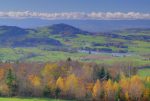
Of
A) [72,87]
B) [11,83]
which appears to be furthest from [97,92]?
[11,83]

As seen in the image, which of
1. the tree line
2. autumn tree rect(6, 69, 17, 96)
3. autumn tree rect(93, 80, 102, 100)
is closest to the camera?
autumn tree rect(93, 80, 102, 100)

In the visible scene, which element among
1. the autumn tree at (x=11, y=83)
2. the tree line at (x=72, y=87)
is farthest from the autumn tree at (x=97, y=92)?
the autumn tree at (x=11, y=83)

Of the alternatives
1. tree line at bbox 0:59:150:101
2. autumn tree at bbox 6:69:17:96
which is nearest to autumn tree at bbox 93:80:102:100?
tree line at bbox 0:59:150:101

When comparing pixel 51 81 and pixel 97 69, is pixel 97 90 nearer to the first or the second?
pixel 51 81

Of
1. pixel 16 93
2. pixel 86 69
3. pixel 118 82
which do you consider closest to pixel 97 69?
pixel 86 69

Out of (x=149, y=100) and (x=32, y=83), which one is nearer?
(x=149, y=100)

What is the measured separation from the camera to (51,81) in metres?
121

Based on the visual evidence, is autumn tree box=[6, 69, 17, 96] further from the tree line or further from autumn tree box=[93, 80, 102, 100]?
autumn tree box=[93, 80, 102, 100]

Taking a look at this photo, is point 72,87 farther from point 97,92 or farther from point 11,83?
point 11,83

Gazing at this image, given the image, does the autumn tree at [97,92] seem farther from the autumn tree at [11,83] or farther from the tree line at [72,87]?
the autumn tree at [11,83]

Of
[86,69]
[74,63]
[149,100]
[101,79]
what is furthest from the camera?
[74,63]

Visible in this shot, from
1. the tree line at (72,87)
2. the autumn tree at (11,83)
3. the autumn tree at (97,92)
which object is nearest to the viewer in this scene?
the autumn tree at (97,92)

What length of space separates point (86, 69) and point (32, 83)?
97.3 feet

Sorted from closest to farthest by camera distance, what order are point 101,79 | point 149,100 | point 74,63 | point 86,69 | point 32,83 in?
point 149,100 < point 32,83 < point 101,79 < point 86,69 < point 74,63
